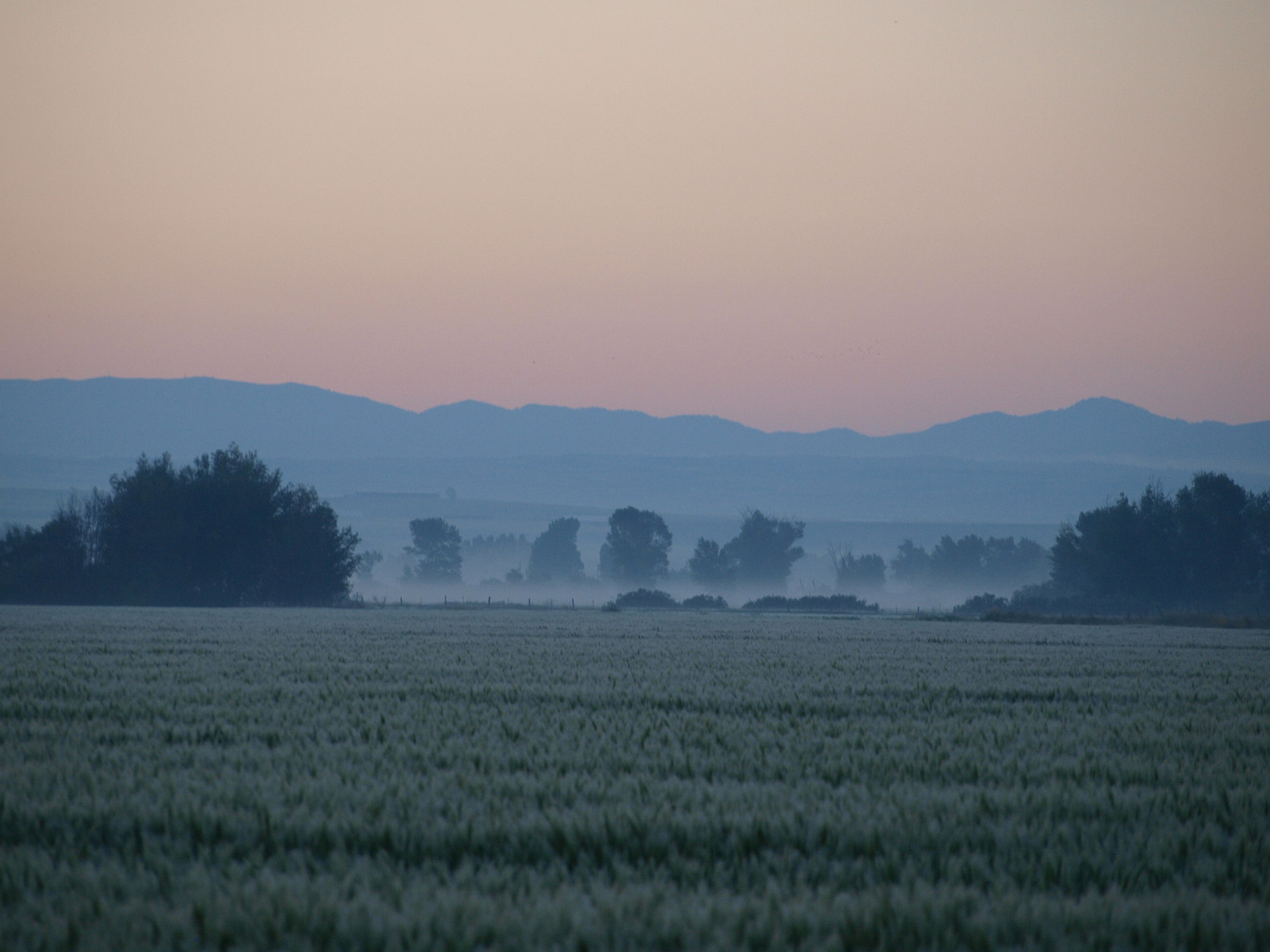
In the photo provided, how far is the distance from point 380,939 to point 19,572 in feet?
245

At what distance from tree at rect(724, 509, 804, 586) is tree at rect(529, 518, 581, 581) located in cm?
3528

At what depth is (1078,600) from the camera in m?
81.1

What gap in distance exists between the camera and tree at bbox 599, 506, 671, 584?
447 ft

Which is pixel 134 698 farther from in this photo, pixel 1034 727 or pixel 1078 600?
pixel 1078 600

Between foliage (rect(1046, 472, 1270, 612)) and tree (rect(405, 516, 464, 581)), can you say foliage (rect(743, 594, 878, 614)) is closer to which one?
foliage (rect(1046, 472, 1270, 612))

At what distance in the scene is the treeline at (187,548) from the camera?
6794cm

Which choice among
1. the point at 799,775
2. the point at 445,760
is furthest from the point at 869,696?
the point at 445,760

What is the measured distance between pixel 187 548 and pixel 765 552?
3576 inches

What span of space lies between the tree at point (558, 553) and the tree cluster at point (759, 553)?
1299 inches

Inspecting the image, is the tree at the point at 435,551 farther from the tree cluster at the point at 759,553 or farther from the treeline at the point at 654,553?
the tree cluster at the point at 759,553

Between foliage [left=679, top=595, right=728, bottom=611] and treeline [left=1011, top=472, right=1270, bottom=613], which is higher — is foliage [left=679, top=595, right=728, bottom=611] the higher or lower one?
the lower one

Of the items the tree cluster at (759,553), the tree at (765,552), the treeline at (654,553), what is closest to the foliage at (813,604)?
the treeline at (654,553)

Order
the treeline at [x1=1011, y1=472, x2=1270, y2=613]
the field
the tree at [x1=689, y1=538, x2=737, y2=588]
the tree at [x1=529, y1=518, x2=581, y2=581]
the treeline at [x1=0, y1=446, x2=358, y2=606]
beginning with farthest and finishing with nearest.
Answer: the tree at [x1=529, y1=518, x2=581, y2=581], the tree at [x1=689, y1=538, x2=737, y2=588], the treeline at [x1=1011, y1=472, x2=1270, y2=613], the treeline at [x1=0, y1=446, x2=358, y2=606], the field

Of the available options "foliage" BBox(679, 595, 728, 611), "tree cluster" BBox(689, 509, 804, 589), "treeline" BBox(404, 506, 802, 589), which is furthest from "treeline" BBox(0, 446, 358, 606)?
"tree cluster" BBox(689, 509, 804, 589)
